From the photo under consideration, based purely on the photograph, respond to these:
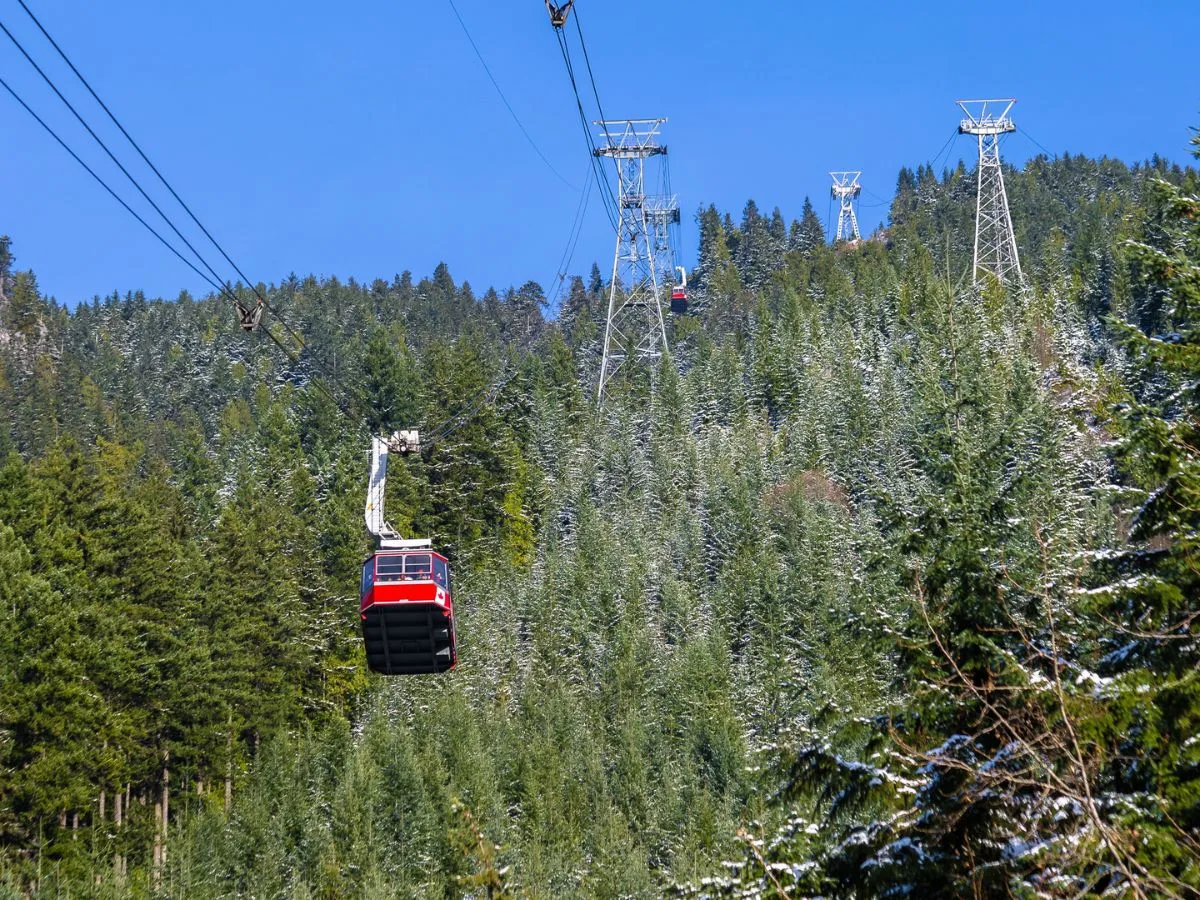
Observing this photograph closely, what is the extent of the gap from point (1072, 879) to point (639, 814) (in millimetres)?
40744

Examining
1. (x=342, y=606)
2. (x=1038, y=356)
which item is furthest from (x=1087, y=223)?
(x=342, y=606)

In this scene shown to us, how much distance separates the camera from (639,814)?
48.8 m

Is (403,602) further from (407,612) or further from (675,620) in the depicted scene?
(675,620)

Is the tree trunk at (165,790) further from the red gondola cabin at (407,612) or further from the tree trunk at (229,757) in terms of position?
the red gondola cabin at (407,612)

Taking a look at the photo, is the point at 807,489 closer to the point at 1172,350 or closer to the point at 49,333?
the point at 1172,350

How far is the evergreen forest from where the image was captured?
1265 cm

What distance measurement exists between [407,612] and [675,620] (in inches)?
1455

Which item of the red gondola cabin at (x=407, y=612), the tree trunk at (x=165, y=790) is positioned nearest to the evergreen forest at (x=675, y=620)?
the tree trunk at (x=165, y=790)

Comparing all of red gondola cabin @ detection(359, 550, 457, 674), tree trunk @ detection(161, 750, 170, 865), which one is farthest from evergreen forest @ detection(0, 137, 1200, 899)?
red gondola cabin @ detection(359, 550, 457, 674)

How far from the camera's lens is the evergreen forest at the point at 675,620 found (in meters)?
→ 12.6

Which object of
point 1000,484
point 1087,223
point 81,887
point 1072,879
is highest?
point 1087,223

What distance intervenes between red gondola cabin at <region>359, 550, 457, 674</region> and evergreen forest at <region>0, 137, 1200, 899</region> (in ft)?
17.4

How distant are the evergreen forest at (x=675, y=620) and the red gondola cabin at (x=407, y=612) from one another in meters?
5.31

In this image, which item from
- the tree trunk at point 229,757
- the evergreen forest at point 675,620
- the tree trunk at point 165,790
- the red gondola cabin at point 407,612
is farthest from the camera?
the tree trunk at point 229,757
